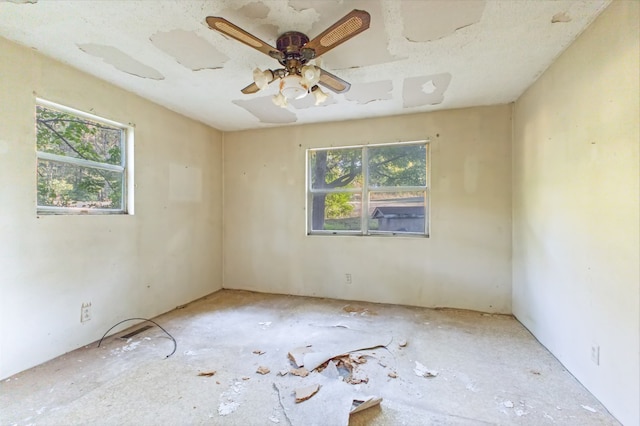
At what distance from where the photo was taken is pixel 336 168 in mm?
4102

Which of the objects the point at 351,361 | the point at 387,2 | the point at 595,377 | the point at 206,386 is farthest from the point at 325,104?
the point at 595,377

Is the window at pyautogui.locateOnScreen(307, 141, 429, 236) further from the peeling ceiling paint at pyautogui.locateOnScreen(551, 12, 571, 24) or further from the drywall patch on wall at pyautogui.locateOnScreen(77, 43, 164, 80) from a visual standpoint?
the drywall patch on wall at pyautogui.locateOnScreen(77, 43, 164, 80)

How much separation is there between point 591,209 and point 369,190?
231 cm

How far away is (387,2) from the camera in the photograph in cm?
171

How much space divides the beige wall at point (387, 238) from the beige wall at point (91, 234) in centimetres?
61

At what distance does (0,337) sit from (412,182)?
4010 mm

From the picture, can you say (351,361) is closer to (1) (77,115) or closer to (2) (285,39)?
(2) (285,39)

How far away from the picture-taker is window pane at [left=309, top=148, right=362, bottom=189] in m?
4.02

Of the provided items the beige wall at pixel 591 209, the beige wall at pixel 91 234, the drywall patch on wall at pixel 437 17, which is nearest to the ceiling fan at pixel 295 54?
the drywall patch on wall at pixel 437 17

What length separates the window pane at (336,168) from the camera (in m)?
4.02

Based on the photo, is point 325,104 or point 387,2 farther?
point 325,104

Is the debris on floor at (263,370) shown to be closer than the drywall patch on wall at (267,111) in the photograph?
Yes

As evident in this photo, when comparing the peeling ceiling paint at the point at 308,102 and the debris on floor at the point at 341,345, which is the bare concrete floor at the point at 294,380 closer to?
the debris on floor at the point at 341,345

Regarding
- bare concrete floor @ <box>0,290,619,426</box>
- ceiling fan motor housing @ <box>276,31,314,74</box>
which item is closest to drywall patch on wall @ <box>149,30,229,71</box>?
ceiling fan motor housing @ <box>276,31,314,74</box>
